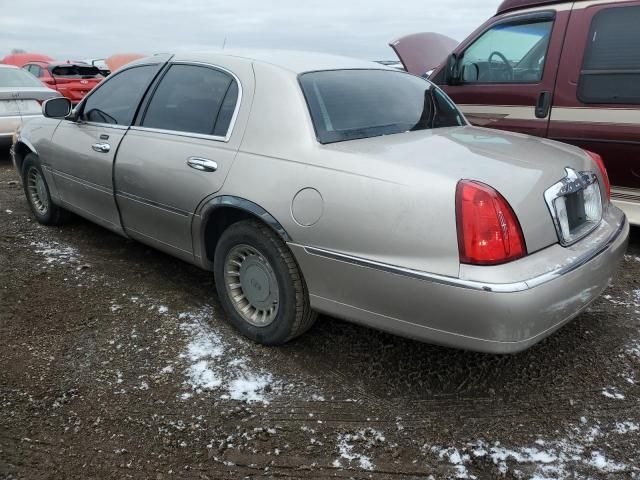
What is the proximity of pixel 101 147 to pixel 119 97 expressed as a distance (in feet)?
1.35

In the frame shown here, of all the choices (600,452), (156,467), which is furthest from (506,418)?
(156,467)

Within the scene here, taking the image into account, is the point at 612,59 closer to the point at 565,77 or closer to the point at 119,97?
the point at 565,77

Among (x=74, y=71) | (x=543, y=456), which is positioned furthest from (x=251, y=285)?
(x=74, y=71)

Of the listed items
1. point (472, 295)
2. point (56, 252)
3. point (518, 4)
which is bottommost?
point (56, 252)

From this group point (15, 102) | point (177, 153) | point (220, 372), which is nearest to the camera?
point (220, 372)

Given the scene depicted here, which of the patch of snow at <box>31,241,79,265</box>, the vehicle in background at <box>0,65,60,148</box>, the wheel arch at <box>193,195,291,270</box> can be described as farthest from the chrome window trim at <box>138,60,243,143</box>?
the vehicle in background at <box>0,65,60,148</box>

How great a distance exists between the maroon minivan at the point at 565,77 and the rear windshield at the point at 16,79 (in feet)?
21.5

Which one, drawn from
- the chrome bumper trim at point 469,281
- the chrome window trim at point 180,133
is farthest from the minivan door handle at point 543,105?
the chrome window trim at point 180,133

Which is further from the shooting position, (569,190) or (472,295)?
(569,190)

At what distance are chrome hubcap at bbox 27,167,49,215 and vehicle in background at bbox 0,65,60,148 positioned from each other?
3.31 metres

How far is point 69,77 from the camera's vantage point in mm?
12711

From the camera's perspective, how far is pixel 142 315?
3.34 m

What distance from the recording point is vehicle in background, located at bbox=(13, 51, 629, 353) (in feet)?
7.25

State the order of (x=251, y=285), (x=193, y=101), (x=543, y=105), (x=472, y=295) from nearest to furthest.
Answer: (x=472, y=295), (x=251, y=285), (x=193, y=101), (x=543, y=105)
